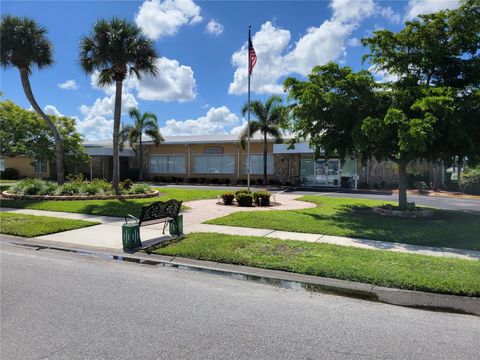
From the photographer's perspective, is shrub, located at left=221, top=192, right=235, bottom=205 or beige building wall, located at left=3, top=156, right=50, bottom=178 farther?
beige building wall, located at left=3, top=156, right=50, bottom=178

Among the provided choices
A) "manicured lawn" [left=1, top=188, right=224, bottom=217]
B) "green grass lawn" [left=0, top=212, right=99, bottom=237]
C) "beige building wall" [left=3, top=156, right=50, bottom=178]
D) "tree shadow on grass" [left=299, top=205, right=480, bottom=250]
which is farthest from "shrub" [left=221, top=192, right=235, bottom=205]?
"beige building wall" [left=3, top=156, right=50, bottom=178]

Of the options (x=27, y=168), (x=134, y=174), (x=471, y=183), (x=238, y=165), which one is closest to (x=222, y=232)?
(x=471, y=183)

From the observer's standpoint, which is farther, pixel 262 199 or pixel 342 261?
pixel 262 199

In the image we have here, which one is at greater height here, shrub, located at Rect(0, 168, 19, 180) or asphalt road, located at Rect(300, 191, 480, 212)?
shrub, located at Rect(0, 168, 19, 180)

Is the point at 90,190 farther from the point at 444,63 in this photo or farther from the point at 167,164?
the point at 167,164

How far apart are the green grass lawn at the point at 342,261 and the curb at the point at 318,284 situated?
0.48ft

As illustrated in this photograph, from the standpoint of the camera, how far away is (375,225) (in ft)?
35.3

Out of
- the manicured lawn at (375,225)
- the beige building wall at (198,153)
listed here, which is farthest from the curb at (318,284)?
the beige building wall at (198,153)

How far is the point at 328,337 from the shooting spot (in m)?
3.96

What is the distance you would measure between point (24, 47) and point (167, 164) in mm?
18810

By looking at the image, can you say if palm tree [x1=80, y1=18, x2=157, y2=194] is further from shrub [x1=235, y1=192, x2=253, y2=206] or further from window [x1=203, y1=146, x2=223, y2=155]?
window [x1=203, y1=146, x2=223, y2=155]

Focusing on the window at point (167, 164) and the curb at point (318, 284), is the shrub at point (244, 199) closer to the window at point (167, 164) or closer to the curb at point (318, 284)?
the curb at point (318, 284)

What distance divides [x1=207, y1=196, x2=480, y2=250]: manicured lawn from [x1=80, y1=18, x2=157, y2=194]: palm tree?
9.35 metres

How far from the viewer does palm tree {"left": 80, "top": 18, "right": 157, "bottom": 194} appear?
17.1 meters
